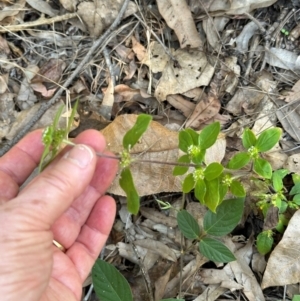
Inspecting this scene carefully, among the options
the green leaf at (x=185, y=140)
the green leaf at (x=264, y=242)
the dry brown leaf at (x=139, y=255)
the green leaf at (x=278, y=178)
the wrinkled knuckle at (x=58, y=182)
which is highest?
the wrinkled knuckle at (x=58, y=182)

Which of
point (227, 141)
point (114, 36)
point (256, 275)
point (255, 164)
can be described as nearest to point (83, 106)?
point (114, 36)

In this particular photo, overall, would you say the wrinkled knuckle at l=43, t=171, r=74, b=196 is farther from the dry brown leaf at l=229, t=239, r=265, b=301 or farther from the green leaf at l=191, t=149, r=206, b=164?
the dry brown leaf at l=229, t=239, r=265, b=301

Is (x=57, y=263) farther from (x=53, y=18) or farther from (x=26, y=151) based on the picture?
(x=53, y=18)

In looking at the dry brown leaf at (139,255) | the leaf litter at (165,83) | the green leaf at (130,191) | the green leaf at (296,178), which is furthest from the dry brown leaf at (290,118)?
the green leaf at (130,191)

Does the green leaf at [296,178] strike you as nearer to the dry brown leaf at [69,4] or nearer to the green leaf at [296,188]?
the green leaf at [296,188]

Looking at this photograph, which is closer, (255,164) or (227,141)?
(255,164)

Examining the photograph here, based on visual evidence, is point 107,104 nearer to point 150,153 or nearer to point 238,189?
point 150,153
